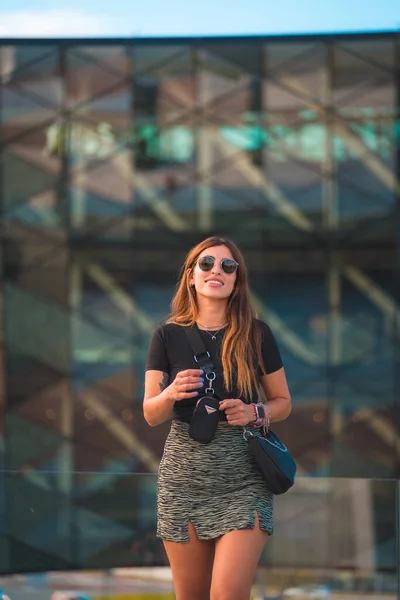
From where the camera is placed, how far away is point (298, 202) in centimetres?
1380

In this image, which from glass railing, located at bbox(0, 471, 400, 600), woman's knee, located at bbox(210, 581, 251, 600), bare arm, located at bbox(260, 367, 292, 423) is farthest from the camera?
glass railing, located at bbox(0, 471, 400, 600)

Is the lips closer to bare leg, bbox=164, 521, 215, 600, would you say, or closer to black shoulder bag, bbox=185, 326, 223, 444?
black shoulder bag, bbox=185, 326, 223, 444

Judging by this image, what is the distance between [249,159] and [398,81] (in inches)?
82.1

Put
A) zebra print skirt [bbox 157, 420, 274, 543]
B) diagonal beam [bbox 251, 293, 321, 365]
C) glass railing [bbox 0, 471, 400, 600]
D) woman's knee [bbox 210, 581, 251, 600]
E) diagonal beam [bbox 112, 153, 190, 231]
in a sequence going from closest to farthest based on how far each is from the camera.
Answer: woman's knee [bbox 210, 581, 251, 600], zebra print skirt [bbox 157, 420, 274, 543], glass railing [bbox 0, 471, 400, 600], diagonal beam [bbox 251, 293, 321, 365], diagonal beam [bbox 112, 153, 190, 231]

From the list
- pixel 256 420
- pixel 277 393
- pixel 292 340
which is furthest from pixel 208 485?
pixel 292 340

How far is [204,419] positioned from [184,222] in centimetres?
1136

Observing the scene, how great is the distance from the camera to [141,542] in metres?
3.89

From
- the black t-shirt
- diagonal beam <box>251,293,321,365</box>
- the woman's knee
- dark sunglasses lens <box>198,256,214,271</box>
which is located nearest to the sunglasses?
dark sunglasses lens <box>198,256,214,271</box>

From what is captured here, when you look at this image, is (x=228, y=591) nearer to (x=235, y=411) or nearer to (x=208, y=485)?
(x=208, y=485)

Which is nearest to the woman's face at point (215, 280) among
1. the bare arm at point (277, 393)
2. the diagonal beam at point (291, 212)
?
the bare arm at point (277, 393)

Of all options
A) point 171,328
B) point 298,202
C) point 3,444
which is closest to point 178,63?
point 298,202

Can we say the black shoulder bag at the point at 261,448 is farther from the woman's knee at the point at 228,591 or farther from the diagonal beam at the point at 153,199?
the diagonal beam at the point at 153,199

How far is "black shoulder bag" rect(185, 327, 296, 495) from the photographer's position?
2.54 m

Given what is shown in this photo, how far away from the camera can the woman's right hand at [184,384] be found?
2496mm
